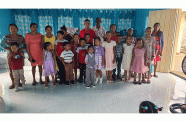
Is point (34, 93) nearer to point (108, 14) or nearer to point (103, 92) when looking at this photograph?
point (103, 92)

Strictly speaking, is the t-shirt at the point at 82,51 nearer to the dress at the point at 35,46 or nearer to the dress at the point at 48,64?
the dress at the point at 48,64

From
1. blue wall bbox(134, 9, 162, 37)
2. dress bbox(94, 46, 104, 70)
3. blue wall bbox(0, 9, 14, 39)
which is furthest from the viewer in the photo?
blue wall bbox(134, 9, 162, 37)

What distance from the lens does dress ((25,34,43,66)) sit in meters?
2.37

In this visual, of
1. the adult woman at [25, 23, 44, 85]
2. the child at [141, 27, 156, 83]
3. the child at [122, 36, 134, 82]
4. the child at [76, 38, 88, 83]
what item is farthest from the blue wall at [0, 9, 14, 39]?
the child at [141, 27, 156, 83]

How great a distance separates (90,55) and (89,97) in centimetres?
77

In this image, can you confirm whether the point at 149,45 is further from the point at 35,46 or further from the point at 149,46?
the point at 35,46

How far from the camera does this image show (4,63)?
3.88m

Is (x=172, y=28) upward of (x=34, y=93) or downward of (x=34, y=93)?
upward

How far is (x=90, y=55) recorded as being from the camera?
94.6 inches

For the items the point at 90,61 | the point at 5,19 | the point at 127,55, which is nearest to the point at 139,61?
the point at 127,55

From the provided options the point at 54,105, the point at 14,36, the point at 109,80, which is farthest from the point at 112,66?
the point at 14,36

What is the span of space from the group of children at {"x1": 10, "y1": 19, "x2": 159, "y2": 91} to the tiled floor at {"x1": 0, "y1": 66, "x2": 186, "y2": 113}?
21cm

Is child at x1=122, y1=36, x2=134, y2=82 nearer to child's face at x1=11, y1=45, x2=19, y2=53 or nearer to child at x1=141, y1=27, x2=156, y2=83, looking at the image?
child at x1=141, y1=27, x2=156, y2=83

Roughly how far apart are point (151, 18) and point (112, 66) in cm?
224
